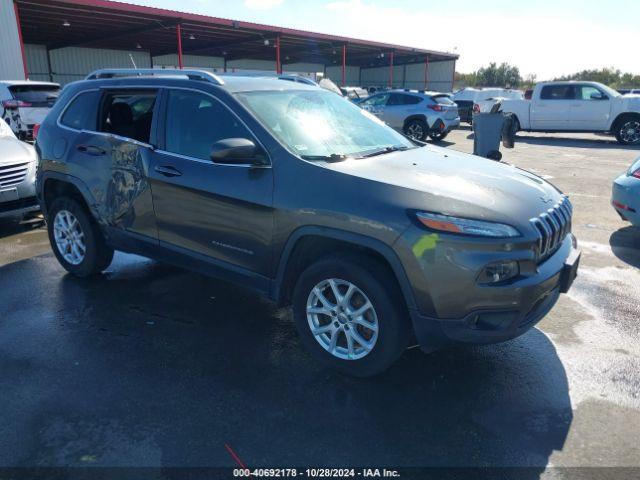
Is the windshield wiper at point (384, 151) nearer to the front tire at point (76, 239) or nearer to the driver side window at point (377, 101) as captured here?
the front tire at point (76, 239)

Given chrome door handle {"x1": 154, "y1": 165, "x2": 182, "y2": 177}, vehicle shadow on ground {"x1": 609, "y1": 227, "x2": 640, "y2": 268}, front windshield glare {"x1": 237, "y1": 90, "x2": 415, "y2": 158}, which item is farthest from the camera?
vehicle shadow on ground {"x1": 609, "y1": 227, "x2": 640, "y2": 268}

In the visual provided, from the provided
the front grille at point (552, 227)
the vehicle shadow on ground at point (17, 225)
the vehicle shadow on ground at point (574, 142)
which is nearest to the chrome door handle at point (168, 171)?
the front grille at point (552, 227)

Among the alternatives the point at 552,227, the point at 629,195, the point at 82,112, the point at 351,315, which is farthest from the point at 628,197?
the point at 82,112

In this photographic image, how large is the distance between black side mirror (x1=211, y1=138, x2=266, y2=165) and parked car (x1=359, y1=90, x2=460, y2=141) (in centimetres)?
1292

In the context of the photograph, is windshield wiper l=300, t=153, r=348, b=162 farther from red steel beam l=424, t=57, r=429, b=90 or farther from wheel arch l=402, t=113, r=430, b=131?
red steel beam l=424, t=57, r=429, b=90

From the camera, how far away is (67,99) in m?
4.68

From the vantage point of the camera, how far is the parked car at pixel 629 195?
5566 millimetres

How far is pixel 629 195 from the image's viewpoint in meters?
5.64

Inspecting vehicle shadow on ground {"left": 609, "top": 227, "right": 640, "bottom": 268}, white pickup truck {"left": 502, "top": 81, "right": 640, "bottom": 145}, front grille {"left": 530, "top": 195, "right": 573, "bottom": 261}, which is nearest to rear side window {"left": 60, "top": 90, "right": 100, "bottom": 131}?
front grille {"left": 530, "top": 195, "right": 573, "bottom": 261}

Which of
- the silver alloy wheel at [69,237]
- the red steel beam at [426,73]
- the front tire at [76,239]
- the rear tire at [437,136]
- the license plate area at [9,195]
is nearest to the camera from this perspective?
the front tire at [76,239]

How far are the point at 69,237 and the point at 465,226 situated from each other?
3.82 meters

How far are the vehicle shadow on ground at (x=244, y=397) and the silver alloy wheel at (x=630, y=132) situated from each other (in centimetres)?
1515

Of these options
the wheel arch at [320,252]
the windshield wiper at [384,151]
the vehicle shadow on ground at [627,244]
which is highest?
the windshield wiper at [384,151]

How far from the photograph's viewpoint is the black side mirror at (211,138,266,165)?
3.17 m
